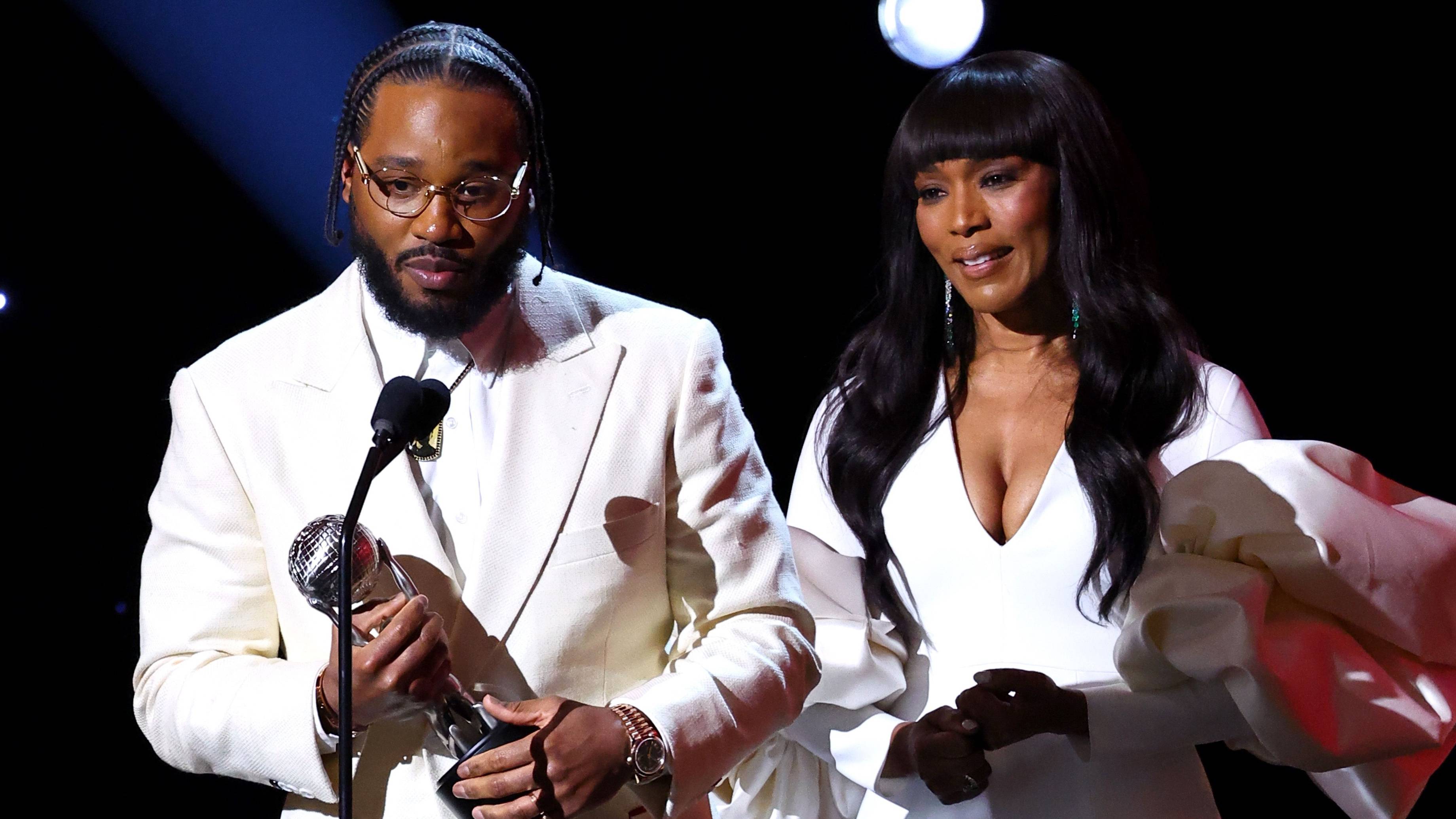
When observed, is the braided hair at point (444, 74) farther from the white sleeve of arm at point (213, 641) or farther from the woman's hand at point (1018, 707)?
the woman's hand at point (1018, 707)

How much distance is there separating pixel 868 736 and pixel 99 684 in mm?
1909

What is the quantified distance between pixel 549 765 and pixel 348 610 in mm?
381

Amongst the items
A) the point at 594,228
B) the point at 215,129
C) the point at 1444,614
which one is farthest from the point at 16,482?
the point at 1444,614

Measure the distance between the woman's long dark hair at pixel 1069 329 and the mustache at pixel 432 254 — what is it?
1.17 metres

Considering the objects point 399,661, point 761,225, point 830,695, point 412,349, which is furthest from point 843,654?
point 761,225

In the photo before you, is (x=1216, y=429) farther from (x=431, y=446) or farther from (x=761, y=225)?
(x=761, y=225)

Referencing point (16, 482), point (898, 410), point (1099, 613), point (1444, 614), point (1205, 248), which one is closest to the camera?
point (1444, 614)

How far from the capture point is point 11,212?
322cm

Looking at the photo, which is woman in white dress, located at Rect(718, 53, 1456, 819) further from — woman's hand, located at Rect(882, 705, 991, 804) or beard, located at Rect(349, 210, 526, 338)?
beard, located at Rect(349, 210, 526, 338)

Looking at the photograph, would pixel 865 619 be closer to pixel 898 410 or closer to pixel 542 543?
pixel 898 410

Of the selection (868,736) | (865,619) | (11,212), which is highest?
(11,212)

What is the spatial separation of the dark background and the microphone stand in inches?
76.7

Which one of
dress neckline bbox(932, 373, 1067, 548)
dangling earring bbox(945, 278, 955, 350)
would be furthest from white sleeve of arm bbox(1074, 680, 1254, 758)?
dangling earring bbox(945, 278, 955, 350)

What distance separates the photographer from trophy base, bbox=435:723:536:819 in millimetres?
1849
